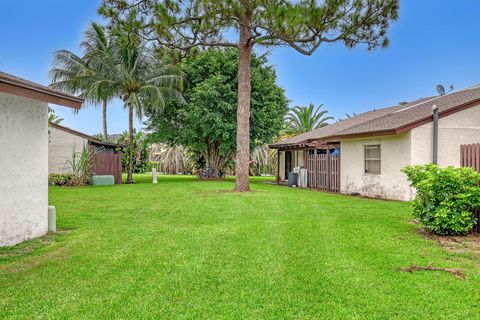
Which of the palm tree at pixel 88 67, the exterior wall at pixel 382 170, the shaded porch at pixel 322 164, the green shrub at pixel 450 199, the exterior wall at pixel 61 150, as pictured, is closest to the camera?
the green shrub at pixel 450 199

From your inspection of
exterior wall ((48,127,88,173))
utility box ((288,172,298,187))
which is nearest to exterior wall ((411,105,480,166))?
utility box ((288,172,298,187))

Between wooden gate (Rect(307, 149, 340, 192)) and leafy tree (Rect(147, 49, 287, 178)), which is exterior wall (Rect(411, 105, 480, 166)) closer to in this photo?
wooden gate (Rect(307, 149, 340, 192))

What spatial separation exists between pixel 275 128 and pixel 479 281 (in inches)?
857

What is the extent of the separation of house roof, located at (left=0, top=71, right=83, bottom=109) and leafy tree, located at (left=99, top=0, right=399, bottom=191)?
29.2ft

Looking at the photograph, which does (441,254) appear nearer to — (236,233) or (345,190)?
(236,233)

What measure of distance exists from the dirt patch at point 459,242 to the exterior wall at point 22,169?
6905mm

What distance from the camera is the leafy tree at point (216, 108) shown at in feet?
78.6

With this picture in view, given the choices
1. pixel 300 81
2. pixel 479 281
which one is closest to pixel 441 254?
pixel 479 281

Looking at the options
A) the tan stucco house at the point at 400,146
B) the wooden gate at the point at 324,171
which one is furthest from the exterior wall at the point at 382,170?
the wooden gate at the point at 324,171

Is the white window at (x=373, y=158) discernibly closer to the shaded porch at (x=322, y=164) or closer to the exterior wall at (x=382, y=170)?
the exterior wall at (x=382, y=170)

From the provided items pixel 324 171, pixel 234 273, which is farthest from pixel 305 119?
pixel 234 273

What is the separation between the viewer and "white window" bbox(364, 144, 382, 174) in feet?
50.1

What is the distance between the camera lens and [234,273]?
4.81m

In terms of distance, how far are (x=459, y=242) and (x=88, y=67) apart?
24764 millimetres
